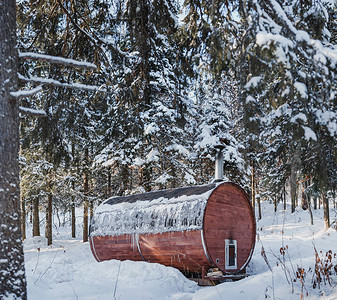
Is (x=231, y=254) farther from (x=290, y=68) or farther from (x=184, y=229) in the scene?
(x=290, y=68)

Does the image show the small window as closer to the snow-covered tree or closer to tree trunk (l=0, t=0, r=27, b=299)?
the snow-covered tree

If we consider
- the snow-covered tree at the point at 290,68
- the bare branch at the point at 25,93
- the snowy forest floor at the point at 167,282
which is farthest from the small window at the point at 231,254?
the bare branch at the point at 25,93

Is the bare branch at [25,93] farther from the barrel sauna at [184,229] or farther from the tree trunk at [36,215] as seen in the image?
the tree trunk at [36,215]

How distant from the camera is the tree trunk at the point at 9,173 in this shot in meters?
4.08

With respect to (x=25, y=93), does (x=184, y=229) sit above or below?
below

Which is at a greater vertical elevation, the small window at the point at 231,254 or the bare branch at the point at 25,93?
the bare branch at the point at 25,93

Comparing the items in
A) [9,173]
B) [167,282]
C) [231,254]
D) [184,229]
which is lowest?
[167,282]

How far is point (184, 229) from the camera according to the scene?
901cm

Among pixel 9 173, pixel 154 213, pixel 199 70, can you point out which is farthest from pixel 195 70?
pixel 154 213

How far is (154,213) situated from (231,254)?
8.25ft

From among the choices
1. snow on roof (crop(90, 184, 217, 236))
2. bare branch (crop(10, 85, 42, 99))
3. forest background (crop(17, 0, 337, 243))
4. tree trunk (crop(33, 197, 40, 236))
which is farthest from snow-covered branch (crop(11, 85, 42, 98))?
tree trunk (crop(33, 197, 40, 236))

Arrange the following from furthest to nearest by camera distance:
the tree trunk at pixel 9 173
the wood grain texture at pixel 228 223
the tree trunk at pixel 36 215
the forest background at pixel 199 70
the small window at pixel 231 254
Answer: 1. the tree trunk at pixel 36 215
2. the small window at pixel 231 254
3. the wood grain texture at pixel 228 223
4. the tree trunk at pixel 9 173
5. the forest background at pixel 199 70

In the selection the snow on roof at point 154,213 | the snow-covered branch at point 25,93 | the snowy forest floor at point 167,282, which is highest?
the snow-covered branch at point 25,93

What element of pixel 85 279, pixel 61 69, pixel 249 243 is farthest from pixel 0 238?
pixel 249 243
